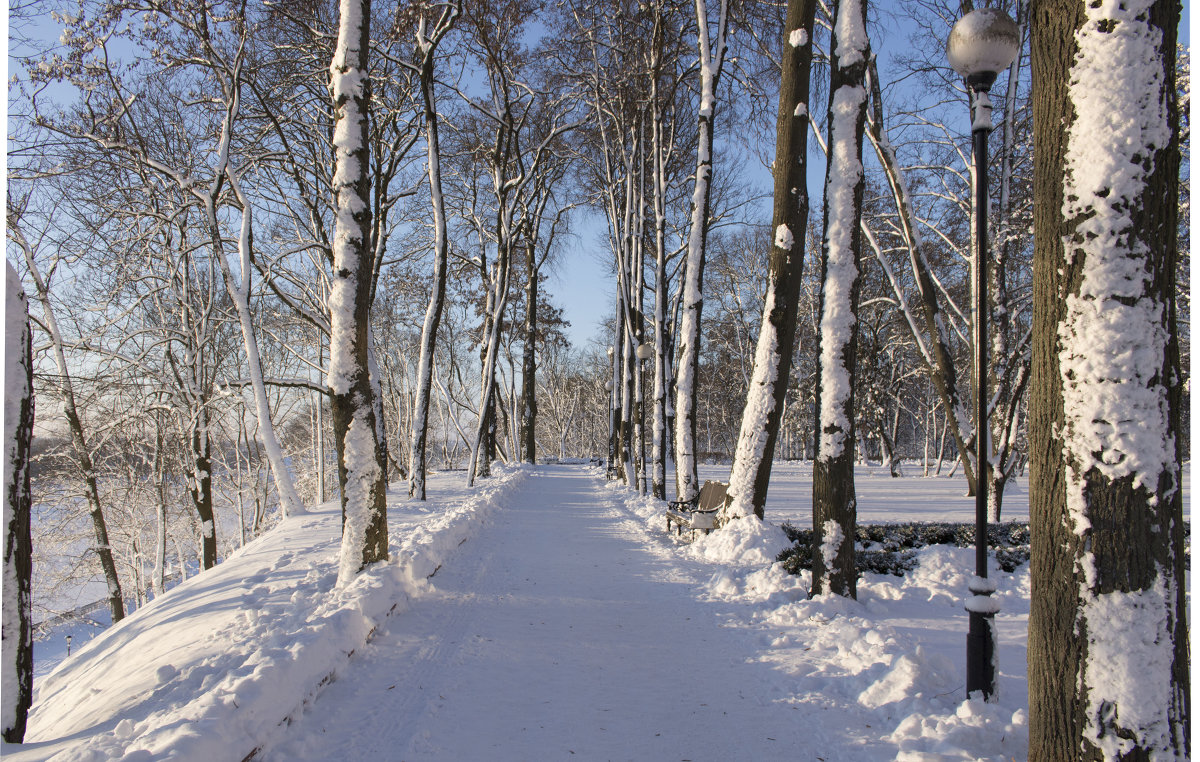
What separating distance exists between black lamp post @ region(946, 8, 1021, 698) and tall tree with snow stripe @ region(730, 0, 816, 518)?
11.1 ft

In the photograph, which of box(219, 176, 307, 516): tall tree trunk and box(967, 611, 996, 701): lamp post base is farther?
box(219, 176, 307, 516): tall tree trunk

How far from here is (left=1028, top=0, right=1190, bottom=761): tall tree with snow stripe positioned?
93.7 inches

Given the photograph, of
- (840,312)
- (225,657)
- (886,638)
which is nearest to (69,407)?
(225,657)

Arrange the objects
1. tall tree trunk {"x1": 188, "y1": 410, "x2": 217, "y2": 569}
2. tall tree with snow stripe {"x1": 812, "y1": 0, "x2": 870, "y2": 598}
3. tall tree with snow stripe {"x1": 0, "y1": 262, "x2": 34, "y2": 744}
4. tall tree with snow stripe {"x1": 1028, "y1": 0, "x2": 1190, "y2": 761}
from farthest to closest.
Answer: tall tree trunk {"x1": 188, "y1": 410, "x2": 217, "y2": 569}, tall tree with snow stripe {"x1": 812, "y1": 0, "x2": 870, "y2": 598}, tall tree with snow stripe {"x1": 0, "y1": 262, "x2": 34, "y2": 744}, tall tree with snow stripe {"x1": 1028, "y1": 0, "x2": 1190, "y2": 761}

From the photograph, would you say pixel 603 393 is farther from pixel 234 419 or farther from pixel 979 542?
pixel 979 542

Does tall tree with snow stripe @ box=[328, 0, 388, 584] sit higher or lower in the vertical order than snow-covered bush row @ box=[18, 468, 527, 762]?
higher

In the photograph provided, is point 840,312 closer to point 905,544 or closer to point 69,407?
point 905,544

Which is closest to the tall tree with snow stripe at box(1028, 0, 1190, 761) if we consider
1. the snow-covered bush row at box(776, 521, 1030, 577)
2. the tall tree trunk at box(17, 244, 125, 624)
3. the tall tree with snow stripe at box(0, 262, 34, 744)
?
the snow-covered bush row at box(776, 521, 1030, 577)

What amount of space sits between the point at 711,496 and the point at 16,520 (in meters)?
8.43

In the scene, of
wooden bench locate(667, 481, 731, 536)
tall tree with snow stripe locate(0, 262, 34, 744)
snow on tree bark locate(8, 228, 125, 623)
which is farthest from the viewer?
snow on tree bark locate(8, 228, 125, 623)

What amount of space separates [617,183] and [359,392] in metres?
15.0

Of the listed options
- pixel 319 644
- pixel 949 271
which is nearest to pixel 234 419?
pixel 319 644

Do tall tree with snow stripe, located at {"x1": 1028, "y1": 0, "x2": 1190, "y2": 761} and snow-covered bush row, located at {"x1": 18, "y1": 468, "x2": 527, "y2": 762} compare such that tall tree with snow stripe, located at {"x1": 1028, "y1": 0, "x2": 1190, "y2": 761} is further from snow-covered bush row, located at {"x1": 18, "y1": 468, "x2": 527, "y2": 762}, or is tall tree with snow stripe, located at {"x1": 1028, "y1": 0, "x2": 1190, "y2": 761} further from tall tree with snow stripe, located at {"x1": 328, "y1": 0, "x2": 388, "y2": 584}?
tall tree with snow stripe, located at {"x1": 328, "y1": 0, "x2": 388, "y2": 584}

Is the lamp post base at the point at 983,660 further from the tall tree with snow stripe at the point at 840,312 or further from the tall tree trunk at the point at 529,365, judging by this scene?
the tall tree trunk at the point at 529,365
